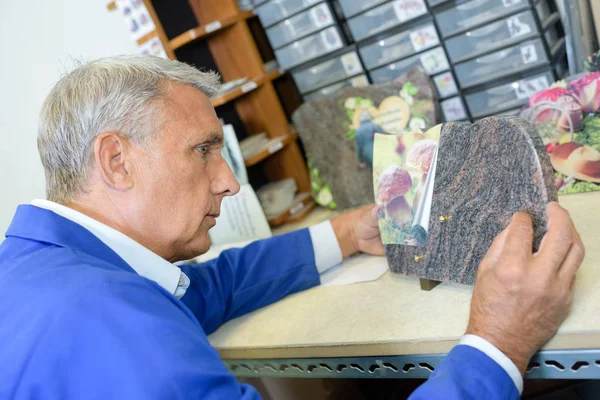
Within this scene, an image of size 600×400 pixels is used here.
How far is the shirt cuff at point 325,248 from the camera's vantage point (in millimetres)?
1294

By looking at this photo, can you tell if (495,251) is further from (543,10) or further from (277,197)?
(277,197)

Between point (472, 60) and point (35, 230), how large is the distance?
1.25 meters

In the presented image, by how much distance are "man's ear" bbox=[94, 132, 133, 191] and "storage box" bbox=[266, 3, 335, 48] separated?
3.55 feet

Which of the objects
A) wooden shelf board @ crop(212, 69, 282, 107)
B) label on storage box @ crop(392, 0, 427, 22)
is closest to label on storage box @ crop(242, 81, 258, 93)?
wooden shelf board @ crop(212, 69, 282, 107)

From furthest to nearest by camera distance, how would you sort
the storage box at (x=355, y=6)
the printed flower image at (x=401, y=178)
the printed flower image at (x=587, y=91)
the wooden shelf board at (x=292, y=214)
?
the wooden shelf board at (x=292, y=214) < the storage box at (x=355, y=6) < the printed flower image at (x=587, y=91) < the printed flower image at (x=401, y=178)

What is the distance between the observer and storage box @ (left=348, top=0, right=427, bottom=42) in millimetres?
1610

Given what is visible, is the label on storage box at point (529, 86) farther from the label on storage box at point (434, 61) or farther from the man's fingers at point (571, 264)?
the man's fingers at point (571, 264)

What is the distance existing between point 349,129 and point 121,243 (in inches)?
40.2

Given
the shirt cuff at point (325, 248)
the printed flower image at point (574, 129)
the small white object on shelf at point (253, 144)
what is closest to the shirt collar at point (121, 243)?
the shirt cuff at point (325, 248)

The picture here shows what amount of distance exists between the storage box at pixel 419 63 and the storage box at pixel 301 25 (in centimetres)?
24

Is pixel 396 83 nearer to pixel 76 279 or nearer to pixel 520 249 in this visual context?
pixel 520 249

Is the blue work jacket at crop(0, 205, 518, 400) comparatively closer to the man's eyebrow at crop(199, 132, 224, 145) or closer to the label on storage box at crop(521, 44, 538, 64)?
the man's eyebrow at crop(199, 132, 224, 145)

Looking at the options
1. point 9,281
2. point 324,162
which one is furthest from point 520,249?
point 324,162

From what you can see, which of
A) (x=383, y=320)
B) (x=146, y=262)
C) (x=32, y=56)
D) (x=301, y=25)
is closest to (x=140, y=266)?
(x=146, y=262)
